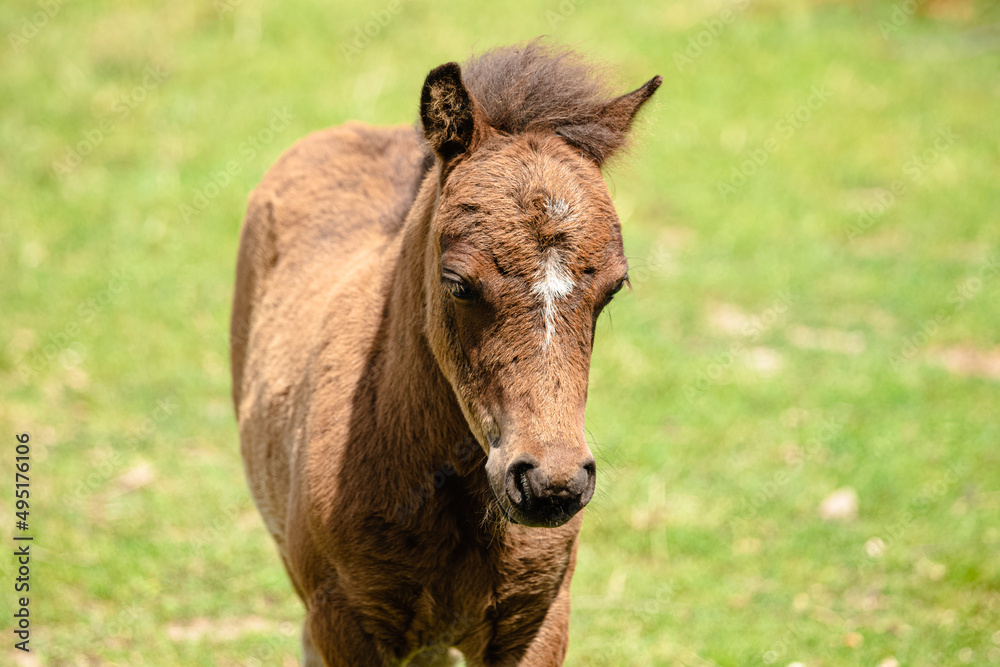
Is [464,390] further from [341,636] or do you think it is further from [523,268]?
[341,636]

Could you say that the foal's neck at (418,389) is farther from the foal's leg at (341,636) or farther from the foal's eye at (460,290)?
the foal's leg at (341,636)

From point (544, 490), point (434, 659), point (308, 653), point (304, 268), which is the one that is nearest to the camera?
point (544, 490)

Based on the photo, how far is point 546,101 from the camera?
3037 millimetres

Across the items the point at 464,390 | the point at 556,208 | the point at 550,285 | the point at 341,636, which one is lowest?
the point at 341,636

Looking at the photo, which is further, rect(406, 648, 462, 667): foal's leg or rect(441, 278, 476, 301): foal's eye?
rect(406, 648, 462, 667): foal's leg

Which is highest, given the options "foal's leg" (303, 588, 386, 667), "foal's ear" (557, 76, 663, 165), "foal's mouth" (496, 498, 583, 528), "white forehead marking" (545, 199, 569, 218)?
"foal's ear" (557, 76, 663, 165)

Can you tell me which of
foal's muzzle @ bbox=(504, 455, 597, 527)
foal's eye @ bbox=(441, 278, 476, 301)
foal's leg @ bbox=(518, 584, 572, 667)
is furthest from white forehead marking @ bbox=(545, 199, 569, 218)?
foal's leg @ bbox=(518, 584, 572, 667)

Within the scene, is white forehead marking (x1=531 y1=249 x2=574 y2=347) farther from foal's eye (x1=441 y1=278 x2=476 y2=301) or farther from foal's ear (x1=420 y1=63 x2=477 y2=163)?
foal's ear (x1=420 y1=63 x2=477 y2=163)

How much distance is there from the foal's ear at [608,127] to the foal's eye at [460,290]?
68 centimetres

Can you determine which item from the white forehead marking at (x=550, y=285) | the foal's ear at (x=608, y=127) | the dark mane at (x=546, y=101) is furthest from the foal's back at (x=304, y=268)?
the white forehead marking at (x=550, y=285)

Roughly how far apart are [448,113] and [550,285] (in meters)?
0.72

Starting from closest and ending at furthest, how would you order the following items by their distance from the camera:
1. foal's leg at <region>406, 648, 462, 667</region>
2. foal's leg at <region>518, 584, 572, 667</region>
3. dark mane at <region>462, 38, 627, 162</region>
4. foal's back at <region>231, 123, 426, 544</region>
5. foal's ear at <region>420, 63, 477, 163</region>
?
foal's ear at <region>420, 63, 477, 163</region>, dark mane at <region>462, 38, 627, 162</region>, foal's leg at <region>518, 584, 572, 667</region>, foal's leg at <region>406, 648, 462, 667</region>, foal's back at <region>231, 123, 426, 544</region>

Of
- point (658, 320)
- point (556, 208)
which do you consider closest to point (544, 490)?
point (556, 208)

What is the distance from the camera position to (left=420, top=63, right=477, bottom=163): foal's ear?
114 inches
